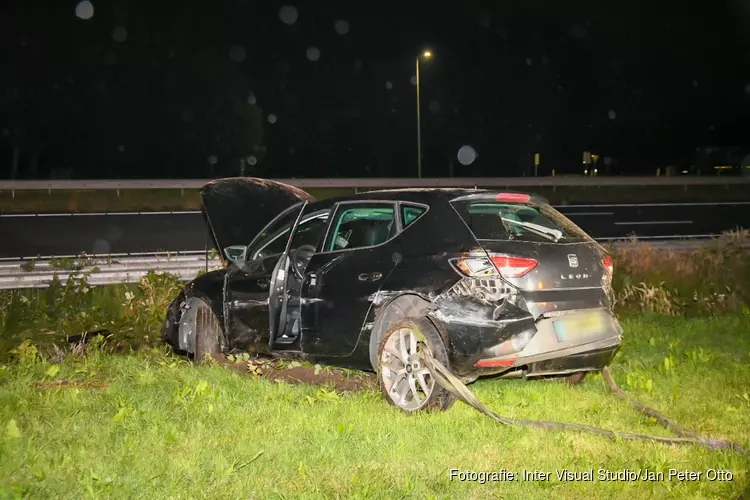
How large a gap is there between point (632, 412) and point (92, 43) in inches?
1890

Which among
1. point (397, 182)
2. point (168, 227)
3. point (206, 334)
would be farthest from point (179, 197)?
point (206, 334)

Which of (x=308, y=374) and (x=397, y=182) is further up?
(x=397, y=182)

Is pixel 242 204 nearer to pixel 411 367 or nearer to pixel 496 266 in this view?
pixel 411 367

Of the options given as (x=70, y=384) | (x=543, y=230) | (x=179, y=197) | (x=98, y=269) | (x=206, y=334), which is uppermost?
(x=179, y=197)

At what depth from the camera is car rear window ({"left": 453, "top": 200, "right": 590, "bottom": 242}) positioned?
6289mm

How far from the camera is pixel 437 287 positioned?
614cm

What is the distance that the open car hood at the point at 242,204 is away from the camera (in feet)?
28.3

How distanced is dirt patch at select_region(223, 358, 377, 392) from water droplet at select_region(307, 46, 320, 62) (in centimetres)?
5060

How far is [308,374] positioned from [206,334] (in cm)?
132

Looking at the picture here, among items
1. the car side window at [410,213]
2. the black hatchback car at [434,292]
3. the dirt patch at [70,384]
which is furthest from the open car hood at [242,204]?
the car side window at [410,213]

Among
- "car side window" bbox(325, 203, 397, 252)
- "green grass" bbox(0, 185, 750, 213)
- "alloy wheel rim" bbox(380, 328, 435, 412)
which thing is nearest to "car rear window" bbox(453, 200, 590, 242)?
"car side window" bbox(325, 203, 397, 252)

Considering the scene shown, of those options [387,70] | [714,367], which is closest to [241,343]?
[714,367]

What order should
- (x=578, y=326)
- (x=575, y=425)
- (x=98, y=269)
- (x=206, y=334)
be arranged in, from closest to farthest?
1. (x=575, y=425)
2. (x=578, y=326)
3. (x=206, y=334)
4. (x=98, y=269)

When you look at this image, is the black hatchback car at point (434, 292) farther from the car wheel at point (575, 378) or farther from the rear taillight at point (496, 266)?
the car wheel at point (575, 378)
